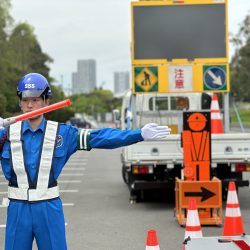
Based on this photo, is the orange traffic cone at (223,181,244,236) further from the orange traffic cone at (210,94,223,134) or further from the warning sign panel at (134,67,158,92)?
the orange traffic cone at (210,94,223,134)

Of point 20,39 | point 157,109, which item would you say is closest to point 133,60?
point 157,109

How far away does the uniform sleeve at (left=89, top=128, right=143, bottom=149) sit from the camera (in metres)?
4.00

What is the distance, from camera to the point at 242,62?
66.9 metres

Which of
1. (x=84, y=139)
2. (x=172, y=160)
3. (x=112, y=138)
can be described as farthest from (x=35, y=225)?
(x=172, y=160)

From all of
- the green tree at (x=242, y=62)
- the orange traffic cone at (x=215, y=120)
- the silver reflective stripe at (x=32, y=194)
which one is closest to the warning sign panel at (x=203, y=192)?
the orange traffic cone at (x=215, y=120)

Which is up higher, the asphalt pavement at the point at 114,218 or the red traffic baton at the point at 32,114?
the red traffic baton at the point at 32,114

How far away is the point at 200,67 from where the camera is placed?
11594 mm

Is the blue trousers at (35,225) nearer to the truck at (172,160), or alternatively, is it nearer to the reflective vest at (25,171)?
the reflective vest at (25,171)

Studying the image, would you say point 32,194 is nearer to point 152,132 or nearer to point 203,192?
point 152,132

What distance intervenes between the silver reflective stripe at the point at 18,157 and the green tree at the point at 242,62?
62407 mm

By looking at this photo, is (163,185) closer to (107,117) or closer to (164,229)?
(164,229)

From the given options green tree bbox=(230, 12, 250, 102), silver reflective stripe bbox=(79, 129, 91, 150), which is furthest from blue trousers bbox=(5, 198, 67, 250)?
green tree bbox=(230, 12, 250, 102)

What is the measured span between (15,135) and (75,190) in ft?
32.4

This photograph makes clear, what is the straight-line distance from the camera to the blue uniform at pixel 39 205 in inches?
155
